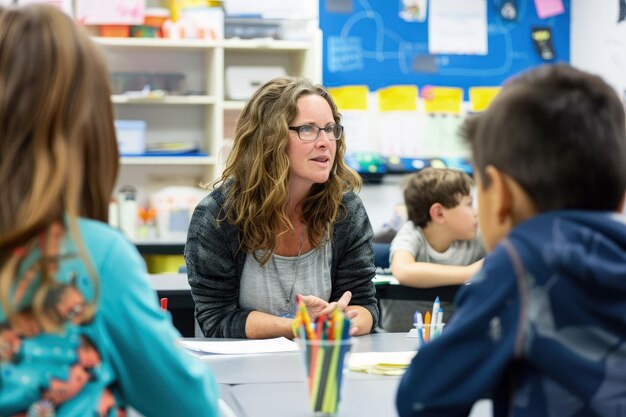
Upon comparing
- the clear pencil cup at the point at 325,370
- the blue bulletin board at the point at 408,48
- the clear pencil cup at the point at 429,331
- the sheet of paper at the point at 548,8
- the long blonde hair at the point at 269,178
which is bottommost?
the clear pencil cup at the point at 429,331

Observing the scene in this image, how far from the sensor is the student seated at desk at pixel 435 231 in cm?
288

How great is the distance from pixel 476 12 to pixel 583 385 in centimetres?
435

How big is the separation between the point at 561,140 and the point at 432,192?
1.98 meters

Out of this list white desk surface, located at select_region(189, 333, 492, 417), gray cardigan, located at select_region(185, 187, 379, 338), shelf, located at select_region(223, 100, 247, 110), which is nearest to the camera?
white desk surface, located at select_region(189, 333, 492, 417)

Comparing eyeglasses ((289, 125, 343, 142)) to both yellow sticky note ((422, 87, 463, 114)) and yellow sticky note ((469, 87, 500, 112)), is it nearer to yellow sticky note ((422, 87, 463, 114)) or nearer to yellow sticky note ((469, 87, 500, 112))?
yellow sticky note ((422, 87, 463, 114))

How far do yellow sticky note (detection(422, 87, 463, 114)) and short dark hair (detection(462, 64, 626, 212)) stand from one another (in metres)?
3.99

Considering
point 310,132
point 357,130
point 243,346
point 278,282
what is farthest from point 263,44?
point 243,346

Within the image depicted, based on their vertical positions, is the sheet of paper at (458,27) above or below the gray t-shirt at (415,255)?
above

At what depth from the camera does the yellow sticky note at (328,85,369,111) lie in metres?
4.95

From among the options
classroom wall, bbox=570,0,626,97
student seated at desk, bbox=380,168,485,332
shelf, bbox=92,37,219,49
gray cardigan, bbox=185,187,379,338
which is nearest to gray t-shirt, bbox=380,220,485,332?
student seated at desk, bbox=380,168,485,332

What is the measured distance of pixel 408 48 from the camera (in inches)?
197

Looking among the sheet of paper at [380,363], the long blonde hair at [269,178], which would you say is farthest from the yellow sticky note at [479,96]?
the sheet of paper at [380,363]

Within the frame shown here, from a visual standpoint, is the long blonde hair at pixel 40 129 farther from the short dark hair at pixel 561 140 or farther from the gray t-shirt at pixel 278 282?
the gray t-shirt at pixel 278 282

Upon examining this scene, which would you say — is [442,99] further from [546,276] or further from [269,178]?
[546,276]
